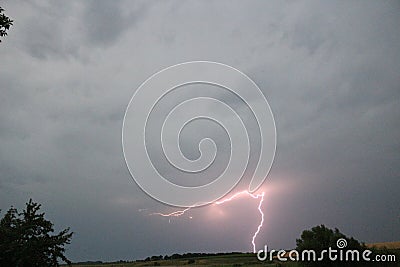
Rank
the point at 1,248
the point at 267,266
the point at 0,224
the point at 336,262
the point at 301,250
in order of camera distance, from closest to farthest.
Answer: the point at 1,248 < the point at 0,224 < the point at 336,262 < the point at 301,250 < the point at 267,266

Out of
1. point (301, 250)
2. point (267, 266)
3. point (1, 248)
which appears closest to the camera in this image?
point (1, 248)

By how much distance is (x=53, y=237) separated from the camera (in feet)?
89.2

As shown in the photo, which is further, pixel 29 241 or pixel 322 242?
pixel 322 242

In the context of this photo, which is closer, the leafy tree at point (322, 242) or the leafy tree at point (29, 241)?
the leafy tree at point (29, 241)

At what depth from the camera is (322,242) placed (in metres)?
38.7

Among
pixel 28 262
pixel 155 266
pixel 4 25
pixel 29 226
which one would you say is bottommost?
pixel 155 266

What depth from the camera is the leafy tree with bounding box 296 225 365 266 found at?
1449 inches

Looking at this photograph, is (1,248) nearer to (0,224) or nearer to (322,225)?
(0,224)

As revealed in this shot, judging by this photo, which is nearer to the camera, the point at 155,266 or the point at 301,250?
the point at 301,250

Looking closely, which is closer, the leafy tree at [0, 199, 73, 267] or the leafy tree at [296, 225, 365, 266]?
the leafy tree at [0, 199, 73, 267]

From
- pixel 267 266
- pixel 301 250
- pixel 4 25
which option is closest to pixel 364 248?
pixel 301 250

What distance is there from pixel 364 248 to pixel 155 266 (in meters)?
57.1

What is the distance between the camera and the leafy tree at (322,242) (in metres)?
36.8

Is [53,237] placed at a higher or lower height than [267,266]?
higher
